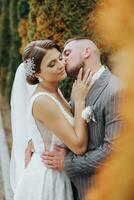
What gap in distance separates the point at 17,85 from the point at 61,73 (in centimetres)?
92

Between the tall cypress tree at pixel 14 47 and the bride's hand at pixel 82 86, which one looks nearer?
the bride's hand at pixel 82 86

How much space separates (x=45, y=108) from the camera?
3471 millimetres

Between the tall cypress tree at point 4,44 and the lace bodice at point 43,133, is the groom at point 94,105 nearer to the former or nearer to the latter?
the lace bodice at point 43,133

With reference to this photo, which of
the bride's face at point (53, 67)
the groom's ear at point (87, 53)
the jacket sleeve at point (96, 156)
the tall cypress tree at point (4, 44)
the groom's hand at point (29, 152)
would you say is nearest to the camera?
the jacket sleeve at point (96, 156)

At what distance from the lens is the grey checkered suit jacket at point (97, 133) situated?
3158 mm

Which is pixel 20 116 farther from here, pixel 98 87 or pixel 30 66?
pixel 98 87

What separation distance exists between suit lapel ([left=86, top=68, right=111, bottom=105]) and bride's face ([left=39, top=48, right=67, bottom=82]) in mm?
206

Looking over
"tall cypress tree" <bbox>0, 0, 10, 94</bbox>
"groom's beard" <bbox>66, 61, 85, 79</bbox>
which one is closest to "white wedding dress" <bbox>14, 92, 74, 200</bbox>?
"groom's beard" <bbox>66, 61, 85, 79</bbox>

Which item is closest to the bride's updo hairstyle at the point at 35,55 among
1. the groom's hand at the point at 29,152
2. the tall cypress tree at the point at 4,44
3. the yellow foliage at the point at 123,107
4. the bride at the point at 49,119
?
the bride at the point at 49,119

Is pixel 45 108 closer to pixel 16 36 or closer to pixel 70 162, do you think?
pixel 70 162

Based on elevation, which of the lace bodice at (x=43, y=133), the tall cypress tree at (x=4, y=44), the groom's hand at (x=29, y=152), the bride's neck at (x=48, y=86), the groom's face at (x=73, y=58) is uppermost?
the groom's face at (x=73, y=58)

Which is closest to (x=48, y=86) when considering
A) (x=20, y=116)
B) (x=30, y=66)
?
(x=30, y=66)

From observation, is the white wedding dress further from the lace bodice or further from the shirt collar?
the shirt collar

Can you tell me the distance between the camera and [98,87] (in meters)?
3.31
